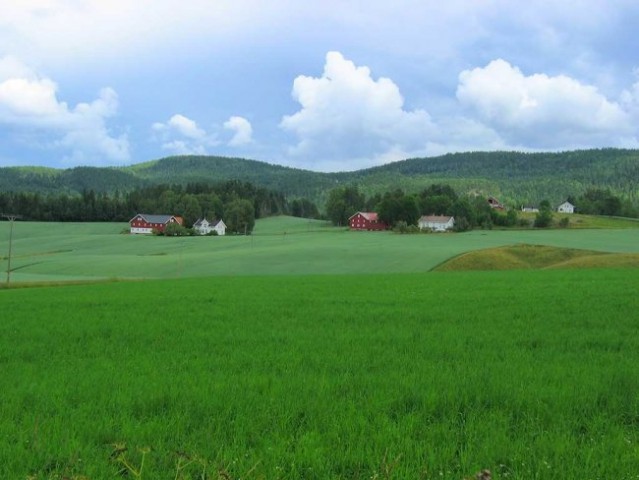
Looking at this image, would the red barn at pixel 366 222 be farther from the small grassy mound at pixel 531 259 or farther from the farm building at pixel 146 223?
the small grassy mound at pixel 531 259

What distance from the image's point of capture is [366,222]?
15238 cm

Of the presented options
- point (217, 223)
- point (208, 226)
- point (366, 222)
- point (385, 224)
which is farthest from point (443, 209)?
point (208, 226)

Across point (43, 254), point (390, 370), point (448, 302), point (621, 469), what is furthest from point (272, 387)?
point (43, 254)

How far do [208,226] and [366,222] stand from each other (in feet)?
147

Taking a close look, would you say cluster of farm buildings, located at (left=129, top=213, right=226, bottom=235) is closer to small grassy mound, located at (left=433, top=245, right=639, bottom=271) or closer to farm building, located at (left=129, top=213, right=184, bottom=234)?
farm building, located at (left=129, top=213, right=184, bottom=234)

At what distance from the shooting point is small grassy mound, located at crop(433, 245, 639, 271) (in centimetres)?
5659

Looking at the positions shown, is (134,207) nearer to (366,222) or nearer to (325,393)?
(366,222)

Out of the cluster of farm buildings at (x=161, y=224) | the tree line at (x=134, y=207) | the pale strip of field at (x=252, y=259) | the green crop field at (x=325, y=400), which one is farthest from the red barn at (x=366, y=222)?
the green crop field at (x=325, y=400)

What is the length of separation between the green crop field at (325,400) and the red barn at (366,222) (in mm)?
134767

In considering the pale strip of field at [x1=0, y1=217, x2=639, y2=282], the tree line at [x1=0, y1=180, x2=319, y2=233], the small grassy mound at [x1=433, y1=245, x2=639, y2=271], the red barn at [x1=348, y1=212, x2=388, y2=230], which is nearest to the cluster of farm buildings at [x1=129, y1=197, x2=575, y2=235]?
the red barn at [x1=348, y1=212, x2=388, y2=230]

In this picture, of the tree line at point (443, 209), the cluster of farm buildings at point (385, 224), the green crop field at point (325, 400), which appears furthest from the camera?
the tree line at point (443, 209)

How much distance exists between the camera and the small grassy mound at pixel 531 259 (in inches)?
2228

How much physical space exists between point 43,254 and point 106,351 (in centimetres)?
9452

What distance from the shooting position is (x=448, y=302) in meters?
20.2
